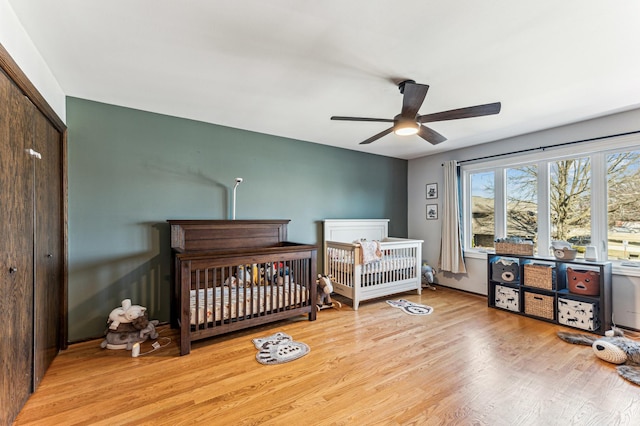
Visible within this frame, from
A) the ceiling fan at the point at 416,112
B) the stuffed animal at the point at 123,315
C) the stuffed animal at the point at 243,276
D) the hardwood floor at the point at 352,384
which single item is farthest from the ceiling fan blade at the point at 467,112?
the stuffed animal at the point at 123,315

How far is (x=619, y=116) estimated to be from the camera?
304 centimetres

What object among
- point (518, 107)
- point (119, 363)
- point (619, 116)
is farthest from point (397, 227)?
point (119, 363)

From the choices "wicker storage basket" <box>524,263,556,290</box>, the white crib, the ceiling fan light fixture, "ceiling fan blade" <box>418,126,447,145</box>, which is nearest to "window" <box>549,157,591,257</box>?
"wicker storage basket" <box>524,263,556,290</box>

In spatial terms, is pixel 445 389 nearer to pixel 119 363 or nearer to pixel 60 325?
pixel 119 363

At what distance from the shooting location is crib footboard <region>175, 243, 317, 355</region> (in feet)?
8.05

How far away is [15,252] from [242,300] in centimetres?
169

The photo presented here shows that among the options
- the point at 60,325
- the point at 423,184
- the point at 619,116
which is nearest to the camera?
the point at 60,325

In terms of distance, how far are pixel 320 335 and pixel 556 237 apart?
324 cm

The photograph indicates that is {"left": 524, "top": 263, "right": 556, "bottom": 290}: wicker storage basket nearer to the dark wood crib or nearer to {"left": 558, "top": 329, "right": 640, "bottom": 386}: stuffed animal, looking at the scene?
{"left": 558, "top": 329, "right": 640, "bottom": 386}: stuffed animal

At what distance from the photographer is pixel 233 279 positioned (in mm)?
3107

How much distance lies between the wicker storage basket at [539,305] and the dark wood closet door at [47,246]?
15.3 ft

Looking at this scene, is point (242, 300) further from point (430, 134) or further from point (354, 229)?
point (430, 134)

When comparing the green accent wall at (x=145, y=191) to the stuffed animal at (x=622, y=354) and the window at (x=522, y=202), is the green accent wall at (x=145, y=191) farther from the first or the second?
the stuffed animal at (x=622, y=354)

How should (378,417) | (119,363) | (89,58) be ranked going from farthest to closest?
(119,363) → (89,58) → (378,417)
